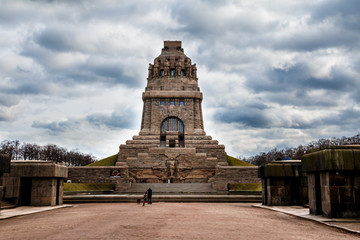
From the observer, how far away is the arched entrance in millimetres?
55906

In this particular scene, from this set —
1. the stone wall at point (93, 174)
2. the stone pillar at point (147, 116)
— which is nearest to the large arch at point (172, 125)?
the stone pillar at point (147, 116)

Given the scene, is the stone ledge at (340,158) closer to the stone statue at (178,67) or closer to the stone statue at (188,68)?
the stone statue at (178,67)

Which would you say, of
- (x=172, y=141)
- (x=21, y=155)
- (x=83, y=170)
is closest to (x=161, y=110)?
(x=172, y=141)

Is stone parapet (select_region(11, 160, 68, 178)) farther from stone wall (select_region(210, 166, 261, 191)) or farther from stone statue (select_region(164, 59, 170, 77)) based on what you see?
stone statue (select_region(164, 59, 170, 77))

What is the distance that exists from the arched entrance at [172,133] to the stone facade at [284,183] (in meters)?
34.2

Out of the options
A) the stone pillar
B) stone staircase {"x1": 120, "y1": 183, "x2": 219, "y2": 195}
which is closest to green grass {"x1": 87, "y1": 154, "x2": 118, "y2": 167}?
the stone pillar

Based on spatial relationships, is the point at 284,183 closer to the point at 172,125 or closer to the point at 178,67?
the point at 172,125

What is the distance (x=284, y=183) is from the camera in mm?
20891

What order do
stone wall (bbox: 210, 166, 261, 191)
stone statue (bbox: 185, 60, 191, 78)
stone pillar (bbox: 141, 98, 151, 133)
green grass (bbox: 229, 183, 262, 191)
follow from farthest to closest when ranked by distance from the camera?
stone statue (bbox: 185, 60, 191, 78) → stone pillar (bbox: 141, 98, 151, 133) → stone wall (bbox: 210, 166, 261, 191) → green grass (bbox: 229, 183, 262, 191)

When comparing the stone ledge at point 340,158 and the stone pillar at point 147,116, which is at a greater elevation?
the stone pillar at point 147,116

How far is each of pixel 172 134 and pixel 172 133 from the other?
22 cm

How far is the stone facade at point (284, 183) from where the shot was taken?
67.6 feet

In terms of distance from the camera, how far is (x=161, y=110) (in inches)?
2324

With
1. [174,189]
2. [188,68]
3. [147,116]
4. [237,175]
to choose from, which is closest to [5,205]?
[174,189]
